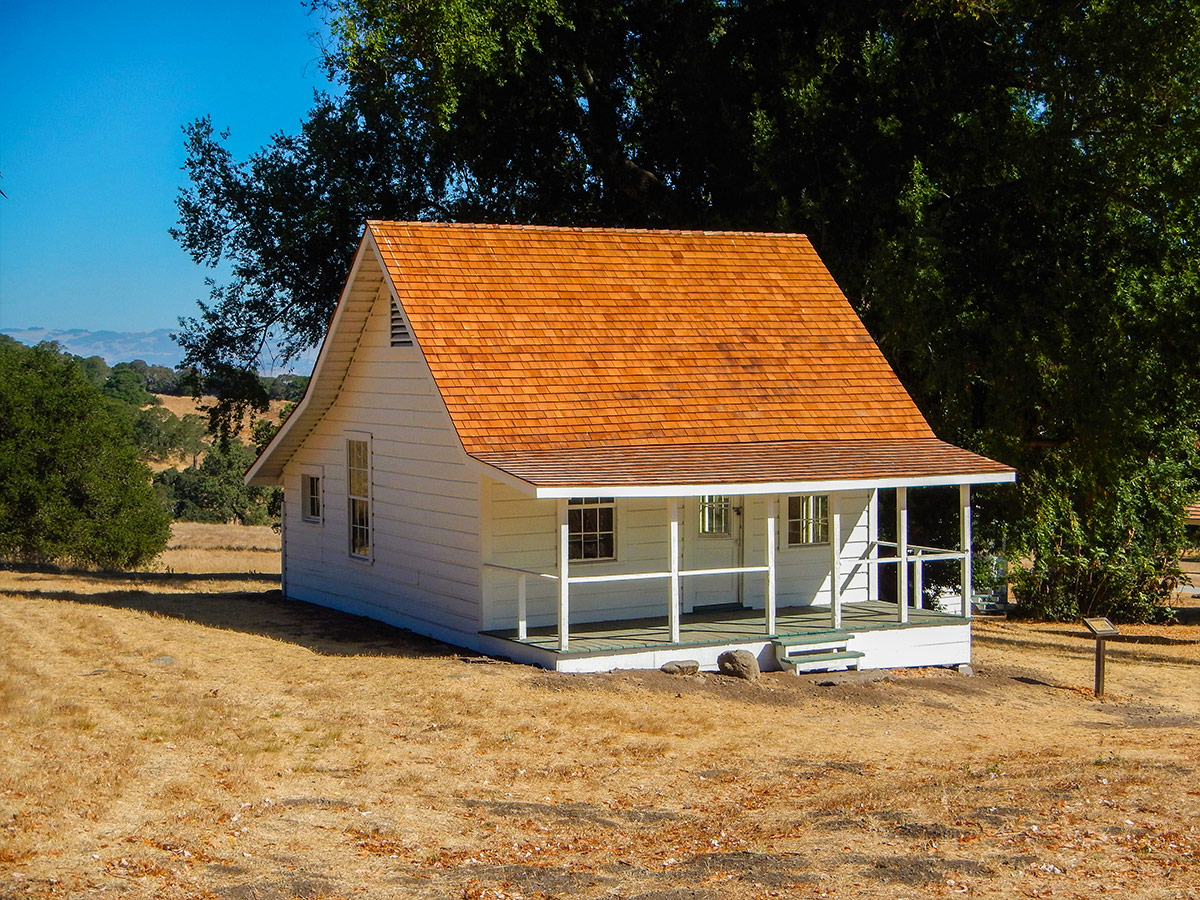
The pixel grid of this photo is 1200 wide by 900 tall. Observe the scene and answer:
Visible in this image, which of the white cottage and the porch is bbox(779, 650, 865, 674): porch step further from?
the porch

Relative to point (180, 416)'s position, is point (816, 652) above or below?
below

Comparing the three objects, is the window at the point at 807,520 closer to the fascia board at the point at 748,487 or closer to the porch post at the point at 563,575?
the fascia board at the point at 748,487

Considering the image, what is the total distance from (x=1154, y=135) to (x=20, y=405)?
3146 cm

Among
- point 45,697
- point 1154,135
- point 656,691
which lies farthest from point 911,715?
point 1154,135

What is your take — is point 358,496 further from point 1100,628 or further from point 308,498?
point 1100,628

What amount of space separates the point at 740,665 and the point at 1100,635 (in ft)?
17.7

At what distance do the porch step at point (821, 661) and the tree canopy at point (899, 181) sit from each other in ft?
26.0

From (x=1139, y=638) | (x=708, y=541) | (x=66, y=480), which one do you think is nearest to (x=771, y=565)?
(x=708, y=541)

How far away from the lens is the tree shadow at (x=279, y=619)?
17.6 meters

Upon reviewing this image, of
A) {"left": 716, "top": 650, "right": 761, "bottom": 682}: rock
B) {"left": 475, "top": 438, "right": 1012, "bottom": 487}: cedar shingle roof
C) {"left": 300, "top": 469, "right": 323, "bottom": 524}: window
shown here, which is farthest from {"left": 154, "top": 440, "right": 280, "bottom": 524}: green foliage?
{"left": 716, "top": 650, "right": 761, "bottom": 682}: rock

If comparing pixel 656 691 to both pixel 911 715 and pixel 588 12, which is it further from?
pixel 588 12

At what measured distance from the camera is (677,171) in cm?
3072

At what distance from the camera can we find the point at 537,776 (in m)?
12.1

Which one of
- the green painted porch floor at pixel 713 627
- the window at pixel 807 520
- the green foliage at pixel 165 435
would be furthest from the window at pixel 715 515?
the green foliage at pixel 165 435
